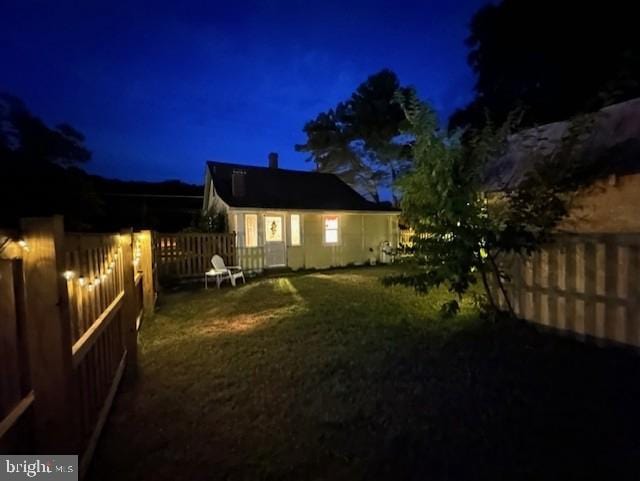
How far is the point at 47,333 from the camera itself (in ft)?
6.75

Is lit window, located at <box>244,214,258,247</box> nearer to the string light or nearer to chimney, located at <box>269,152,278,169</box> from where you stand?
chimney, located at <box>269,152,278,169</box>

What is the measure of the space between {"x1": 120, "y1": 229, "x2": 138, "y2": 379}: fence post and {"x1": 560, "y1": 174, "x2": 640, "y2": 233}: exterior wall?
6068 mm

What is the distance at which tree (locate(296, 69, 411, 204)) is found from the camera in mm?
24109

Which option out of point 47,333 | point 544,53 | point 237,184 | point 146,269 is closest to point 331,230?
point 237,184

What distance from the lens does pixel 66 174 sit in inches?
517

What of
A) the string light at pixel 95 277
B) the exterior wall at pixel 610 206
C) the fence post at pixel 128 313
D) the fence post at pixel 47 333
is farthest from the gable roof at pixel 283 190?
the fence post at pixel 47 333

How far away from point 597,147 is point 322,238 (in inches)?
413

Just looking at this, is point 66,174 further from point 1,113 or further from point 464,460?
point 464,460

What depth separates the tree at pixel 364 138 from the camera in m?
24.1

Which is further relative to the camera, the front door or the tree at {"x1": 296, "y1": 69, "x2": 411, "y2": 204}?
the tree at {"x1": 296, "y1": 69, "x2": 411, "y2": 204}

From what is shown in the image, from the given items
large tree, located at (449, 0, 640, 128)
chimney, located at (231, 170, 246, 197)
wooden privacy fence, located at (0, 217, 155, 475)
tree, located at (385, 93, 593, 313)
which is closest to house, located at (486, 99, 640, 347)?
tree, located at (385, 93, 593, 313)

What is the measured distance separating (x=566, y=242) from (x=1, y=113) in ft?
88.1

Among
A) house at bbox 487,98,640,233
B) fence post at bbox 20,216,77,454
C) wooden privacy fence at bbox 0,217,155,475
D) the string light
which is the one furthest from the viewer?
house at bbox 487,98,640,233

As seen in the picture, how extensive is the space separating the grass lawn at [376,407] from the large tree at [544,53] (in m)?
9.61
